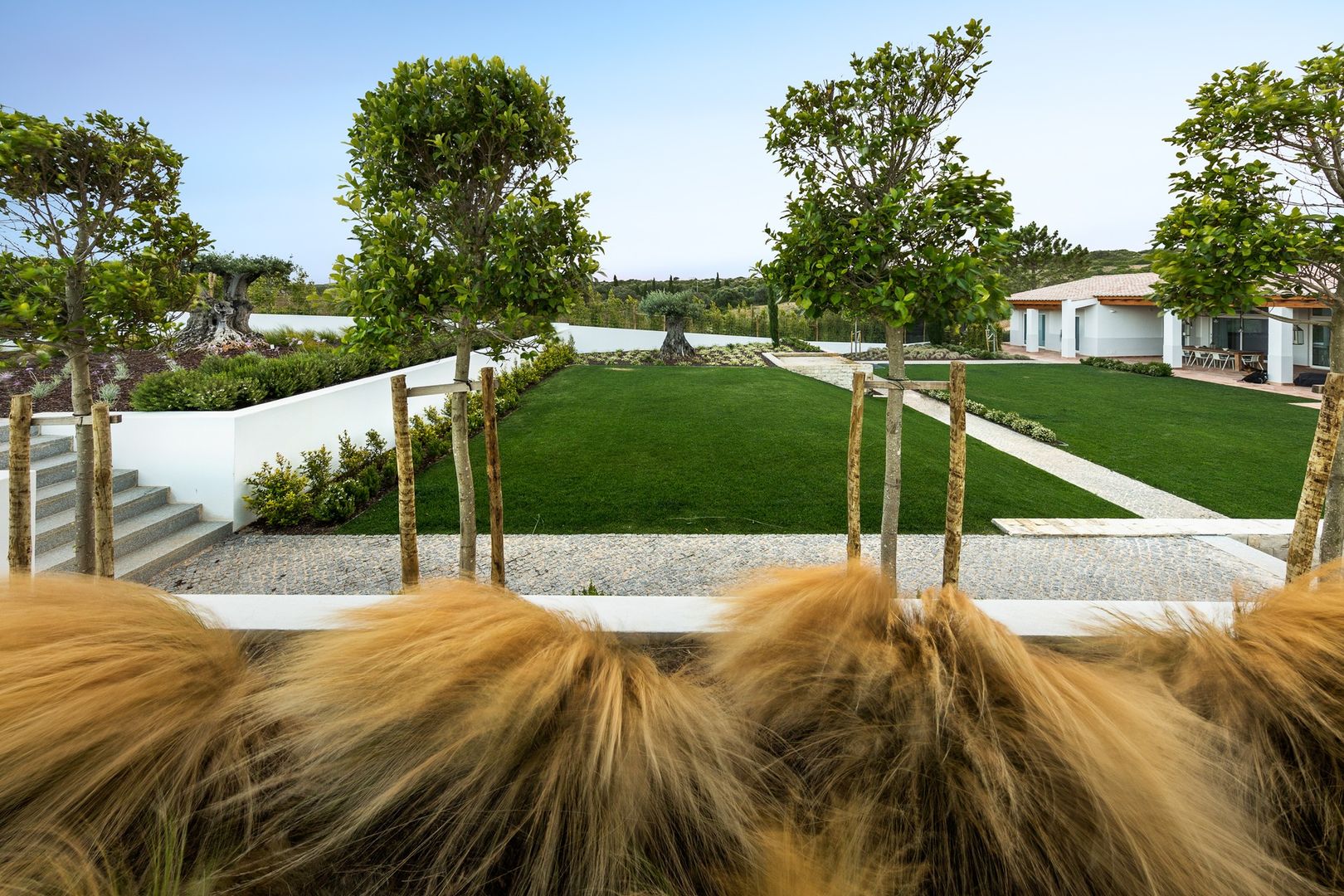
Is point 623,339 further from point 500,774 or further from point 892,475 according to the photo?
point 500,774

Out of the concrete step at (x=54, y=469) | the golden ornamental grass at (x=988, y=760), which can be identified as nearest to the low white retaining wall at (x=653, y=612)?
the golden ornamental grass at (x=988, y=760)

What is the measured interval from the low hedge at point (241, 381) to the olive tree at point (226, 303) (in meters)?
3.88

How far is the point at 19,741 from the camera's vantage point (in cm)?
105

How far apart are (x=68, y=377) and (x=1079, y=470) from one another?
1179cm

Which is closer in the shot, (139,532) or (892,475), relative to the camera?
(892,475)

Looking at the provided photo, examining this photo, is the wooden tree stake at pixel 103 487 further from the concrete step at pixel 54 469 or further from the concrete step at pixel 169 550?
the concrete step at pixel 54 469

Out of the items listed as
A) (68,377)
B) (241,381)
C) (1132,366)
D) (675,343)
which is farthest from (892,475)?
(1132,366)

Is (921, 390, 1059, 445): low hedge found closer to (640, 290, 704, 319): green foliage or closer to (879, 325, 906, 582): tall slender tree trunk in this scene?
(879, 325, 906, 582): tall slender tree trunk

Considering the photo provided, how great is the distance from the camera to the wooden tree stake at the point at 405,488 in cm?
285

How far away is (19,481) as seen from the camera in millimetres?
2715

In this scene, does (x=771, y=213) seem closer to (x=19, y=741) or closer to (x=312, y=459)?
(x=19, y=741)

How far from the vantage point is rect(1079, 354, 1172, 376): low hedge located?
16.8 metres

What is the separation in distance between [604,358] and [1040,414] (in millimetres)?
11292

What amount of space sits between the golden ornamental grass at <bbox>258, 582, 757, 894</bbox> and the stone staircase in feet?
13.3
